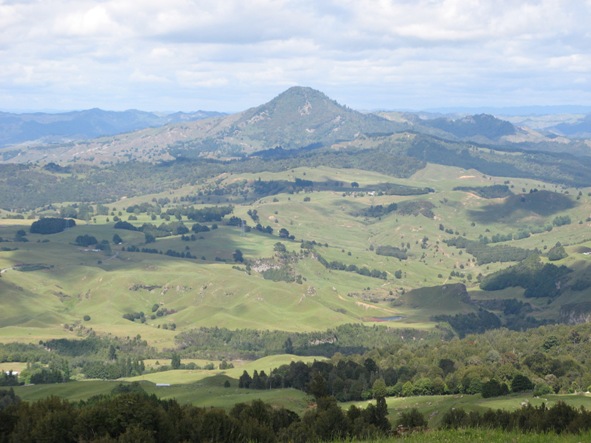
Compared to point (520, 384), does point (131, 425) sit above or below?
above

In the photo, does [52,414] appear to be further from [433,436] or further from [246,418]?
[433,436]

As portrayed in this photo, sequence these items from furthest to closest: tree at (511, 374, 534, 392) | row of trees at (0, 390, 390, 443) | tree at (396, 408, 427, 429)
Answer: tree at (511, 374, 534, 392) < tree at (396, 408, 427, 429) < row of trees at (0, 390, 390, 443)

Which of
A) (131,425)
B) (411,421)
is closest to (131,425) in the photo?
(131,425)

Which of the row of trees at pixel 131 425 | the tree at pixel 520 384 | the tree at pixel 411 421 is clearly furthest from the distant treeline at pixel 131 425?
the tree at pixel 520 384

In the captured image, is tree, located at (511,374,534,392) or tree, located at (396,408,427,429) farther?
tree, located at (511,374,534,392)

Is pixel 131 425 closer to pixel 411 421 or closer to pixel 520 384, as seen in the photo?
pixel 411 421

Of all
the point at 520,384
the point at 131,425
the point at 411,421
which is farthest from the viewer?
the point at 520,384

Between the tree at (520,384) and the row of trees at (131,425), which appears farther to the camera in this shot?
the tree at (520,384)

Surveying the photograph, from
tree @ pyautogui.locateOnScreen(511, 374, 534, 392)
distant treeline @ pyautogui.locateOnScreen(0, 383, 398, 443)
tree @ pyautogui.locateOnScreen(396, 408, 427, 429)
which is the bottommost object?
tree @ pyautogui.locateOnScreen(511, 374, 534, 392)

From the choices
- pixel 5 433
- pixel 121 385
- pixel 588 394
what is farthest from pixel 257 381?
pixel 5 433

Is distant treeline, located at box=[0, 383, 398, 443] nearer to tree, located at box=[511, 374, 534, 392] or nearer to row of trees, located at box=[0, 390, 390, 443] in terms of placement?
row of trees, located at box=[0, 390, 390, 443]

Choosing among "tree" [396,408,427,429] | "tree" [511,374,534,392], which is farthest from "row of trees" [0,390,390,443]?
"tree" [511,374,534,392]

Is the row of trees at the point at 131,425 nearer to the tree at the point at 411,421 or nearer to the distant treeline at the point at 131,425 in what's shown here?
the distant treeline at the point at 131,425

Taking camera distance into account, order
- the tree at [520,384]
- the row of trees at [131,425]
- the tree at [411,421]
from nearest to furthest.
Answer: the row of trees at [131,425]
the tree at [411,421]
the tree at [520,384]
